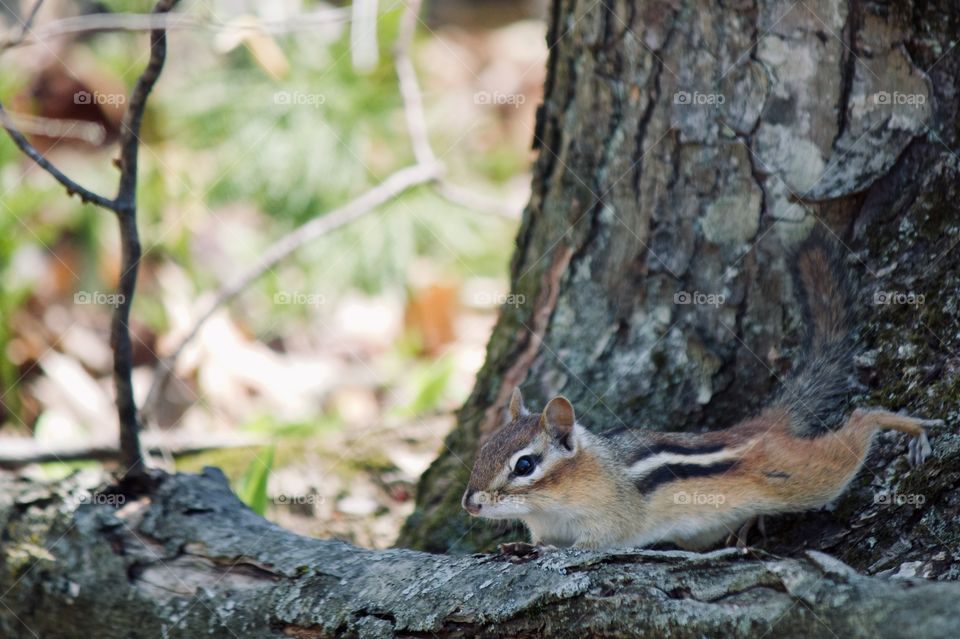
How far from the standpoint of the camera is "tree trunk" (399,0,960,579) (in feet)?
9.01

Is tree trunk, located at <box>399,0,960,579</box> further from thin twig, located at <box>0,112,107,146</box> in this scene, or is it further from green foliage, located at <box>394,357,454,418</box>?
thin twig, located at <box>0,112,107,146</box>

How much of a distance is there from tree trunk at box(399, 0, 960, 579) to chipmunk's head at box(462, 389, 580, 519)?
9.3 inches

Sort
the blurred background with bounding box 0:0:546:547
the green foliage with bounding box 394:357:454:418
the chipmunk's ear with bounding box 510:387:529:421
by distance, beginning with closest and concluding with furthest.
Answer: the chipmunk's ear with bounding box 510:387:529:421
the green foliage with bounding box 394:357:454:418
the blurred background with bounding box 0:0:546:547

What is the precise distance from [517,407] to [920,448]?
1223 millimetres

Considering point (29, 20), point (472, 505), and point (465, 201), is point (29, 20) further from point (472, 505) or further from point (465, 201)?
point (465, 201)

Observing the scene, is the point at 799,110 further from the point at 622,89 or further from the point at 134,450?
the point at 134,450

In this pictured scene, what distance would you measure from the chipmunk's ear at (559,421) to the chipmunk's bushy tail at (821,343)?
63 centimetres

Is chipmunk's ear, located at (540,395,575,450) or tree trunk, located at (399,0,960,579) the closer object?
tree trunk, located at (399,0,960,579)

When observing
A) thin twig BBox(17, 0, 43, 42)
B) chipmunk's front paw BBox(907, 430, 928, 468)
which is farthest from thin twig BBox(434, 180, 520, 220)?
chipmunk's front paw BBox(907, 430, 928, 468)

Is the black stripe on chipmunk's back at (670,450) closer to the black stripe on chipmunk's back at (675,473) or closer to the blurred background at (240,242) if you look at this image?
the black stripe on chipmunk's back at (675,473)

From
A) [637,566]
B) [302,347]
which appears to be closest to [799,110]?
[637,566]

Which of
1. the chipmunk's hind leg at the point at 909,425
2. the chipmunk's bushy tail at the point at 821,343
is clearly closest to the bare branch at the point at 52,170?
the chipmunk's bushy tail at the point at 821,343

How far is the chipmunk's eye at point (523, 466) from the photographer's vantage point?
305 cm

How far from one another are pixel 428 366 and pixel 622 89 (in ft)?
12.2
